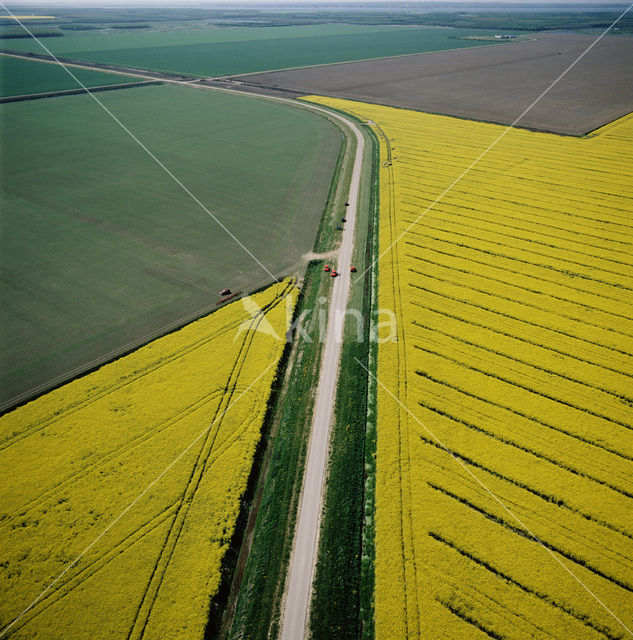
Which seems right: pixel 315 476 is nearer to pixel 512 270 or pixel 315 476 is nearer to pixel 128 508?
pixel 128 508

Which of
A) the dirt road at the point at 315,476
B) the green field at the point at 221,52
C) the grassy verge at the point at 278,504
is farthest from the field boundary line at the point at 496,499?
the green field at the point at 221,52

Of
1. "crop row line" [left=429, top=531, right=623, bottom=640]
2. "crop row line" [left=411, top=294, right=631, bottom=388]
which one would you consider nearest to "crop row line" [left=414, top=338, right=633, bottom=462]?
"crop row line" [left=411, top=294, right=631, bottom=388]

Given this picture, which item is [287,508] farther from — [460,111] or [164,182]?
[460,111]

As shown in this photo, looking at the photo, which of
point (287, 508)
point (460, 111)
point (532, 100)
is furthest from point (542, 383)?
point (532, 100)

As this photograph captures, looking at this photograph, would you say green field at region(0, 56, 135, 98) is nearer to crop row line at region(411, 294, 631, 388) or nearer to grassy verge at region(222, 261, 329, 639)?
grassy verge at region(222, 261, 329, 639)

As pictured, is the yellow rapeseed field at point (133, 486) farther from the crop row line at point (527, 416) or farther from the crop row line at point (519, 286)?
the crop row line at point (519, 286)

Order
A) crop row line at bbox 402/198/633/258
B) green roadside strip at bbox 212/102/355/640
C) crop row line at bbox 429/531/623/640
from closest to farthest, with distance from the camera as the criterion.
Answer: crop row line at bbox 429/531/623/640 → green roadside strip at bbox 212/102/355/640 → crop row line at bbox 402/198/633/258
